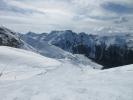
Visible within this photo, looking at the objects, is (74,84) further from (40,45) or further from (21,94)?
(40,45)

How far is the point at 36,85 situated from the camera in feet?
22.5

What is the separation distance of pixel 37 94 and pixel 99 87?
5.19 feet

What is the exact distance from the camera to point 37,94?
6.01m

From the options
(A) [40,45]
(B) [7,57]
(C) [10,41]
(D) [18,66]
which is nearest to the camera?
(D) [18,66]

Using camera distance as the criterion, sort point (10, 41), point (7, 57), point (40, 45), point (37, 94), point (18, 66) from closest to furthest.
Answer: point (37, 94) → point (18, 66) → point (7, 57) → point (10, 41) → point (40, 45)

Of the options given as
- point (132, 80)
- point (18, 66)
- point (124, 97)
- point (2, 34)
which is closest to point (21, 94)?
point (124, 97)

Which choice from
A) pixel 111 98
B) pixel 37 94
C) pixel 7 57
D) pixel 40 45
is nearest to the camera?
pixel 111 98

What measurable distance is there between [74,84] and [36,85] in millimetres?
1060

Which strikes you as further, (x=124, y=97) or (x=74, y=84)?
(x=74, y=84)

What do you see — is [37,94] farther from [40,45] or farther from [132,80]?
[40,45]

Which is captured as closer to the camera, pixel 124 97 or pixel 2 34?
pixel 124 97

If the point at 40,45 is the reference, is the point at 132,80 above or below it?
above

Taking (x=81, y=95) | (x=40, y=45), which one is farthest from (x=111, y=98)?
(x=40, y=45)

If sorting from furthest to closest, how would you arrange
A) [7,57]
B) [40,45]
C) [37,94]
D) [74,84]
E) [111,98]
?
[40,45] < [7,57] < [74,84] < [37,94] < [111,98]
